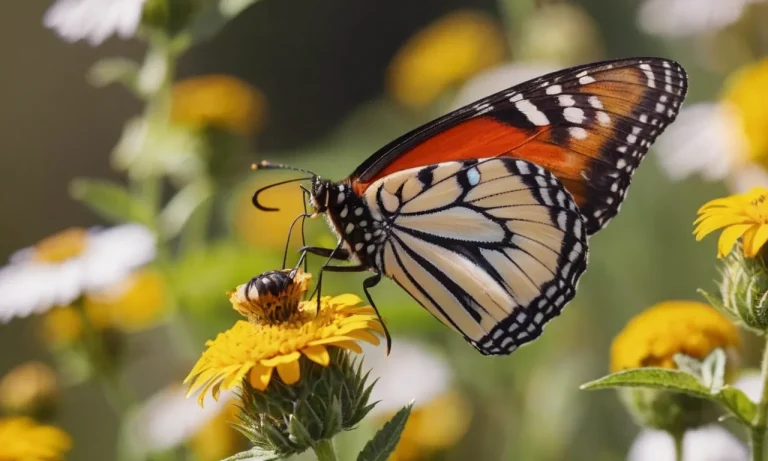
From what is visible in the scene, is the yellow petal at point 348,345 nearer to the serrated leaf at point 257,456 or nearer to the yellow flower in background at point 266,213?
the serrated leaf at point 257,456

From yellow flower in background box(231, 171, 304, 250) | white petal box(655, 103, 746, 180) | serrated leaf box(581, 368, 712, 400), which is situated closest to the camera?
serrated leaf box(581, 368, 712, 400)

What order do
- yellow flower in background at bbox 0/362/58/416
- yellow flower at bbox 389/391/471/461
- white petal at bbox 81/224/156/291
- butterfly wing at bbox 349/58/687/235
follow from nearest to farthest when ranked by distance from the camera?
butterfly wing at bbox 349/58/687/235 < yellow flower at bbox 389/391/471/461 < white petal at bbox 81/224/156/291 < yellow flower in background at bbox 0/362/58/416

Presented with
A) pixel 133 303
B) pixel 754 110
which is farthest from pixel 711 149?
pixel 133 303

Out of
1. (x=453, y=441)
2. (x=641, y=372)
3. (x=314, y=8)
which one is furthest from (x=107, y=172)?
(x=641, y=372)

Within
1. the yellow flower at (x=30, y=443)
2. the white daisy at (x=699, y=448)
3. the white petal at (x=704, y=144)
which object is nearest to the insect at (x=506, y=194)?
the white daisy at (x=699, y=448)

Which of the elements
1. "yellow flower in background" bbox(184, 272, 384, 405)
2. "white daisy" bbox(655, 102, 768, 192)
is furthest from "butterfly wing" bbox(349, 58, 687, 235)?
"white daisy" bbox(655, 102, 768, 192)

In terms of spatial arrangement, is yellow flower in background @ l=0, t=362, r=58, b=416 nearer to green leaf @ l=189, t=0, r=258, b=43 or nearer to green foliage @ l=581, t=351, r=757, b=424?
green leaf @ l=189, t=0, r=258, b=43
